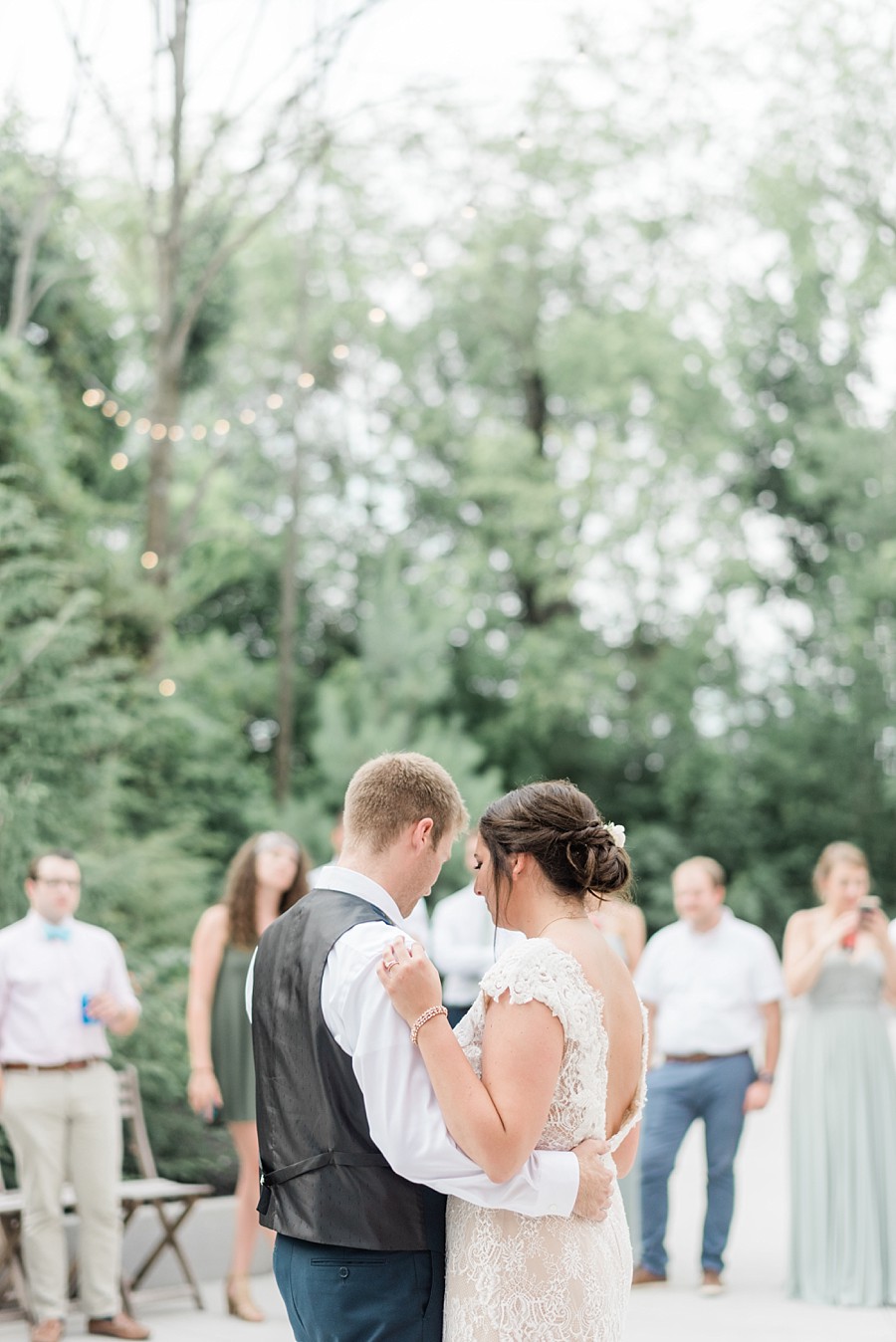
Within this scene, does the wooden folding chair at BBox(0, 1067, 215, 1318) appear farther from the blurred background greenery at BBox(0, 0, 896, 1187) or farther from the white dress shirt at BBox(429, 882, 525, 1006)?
the blurred background greenery at BBox(0, 0, 896, 1187)

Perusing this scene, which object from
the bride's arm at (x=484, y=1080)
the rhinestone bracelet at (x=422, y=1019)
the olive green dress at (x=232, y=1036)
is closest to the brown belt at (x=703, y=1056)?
the olive green dress at (x=232, y=1036)

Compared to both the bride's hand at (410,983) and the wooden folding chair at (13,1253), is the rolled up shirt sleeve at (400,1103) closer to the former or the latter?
the bride's hand at (410,983)

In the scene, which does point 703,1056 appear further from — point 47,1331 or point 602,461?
point 602,461

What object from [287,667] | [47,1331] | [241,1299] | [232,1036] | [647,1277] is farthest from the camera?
[287,667]

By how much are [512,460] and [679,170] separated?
5.17 meters

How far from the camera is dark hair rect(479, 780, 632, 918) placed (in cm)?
252

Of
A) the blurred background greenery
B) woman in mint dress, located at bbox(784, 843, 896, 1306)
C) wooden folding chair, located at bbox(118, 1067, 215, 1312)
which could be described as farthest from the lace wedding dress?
the blurred background greenery

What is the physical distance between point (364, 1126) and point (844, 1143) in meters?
4.96

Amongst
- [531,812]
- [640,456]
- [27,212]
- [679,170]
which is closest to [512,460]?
[640,456]

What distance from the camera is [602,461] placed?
21.8 metres

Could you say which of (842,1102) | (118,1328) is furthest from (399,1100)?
(842,1102)

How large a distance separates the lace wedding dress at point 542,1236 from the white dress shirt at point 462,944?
4929 millimetres

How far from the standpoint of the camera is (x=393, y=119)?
16.7m

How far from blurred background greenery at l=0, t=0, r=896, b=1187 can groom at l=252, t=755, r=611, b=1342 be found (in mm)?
14999
